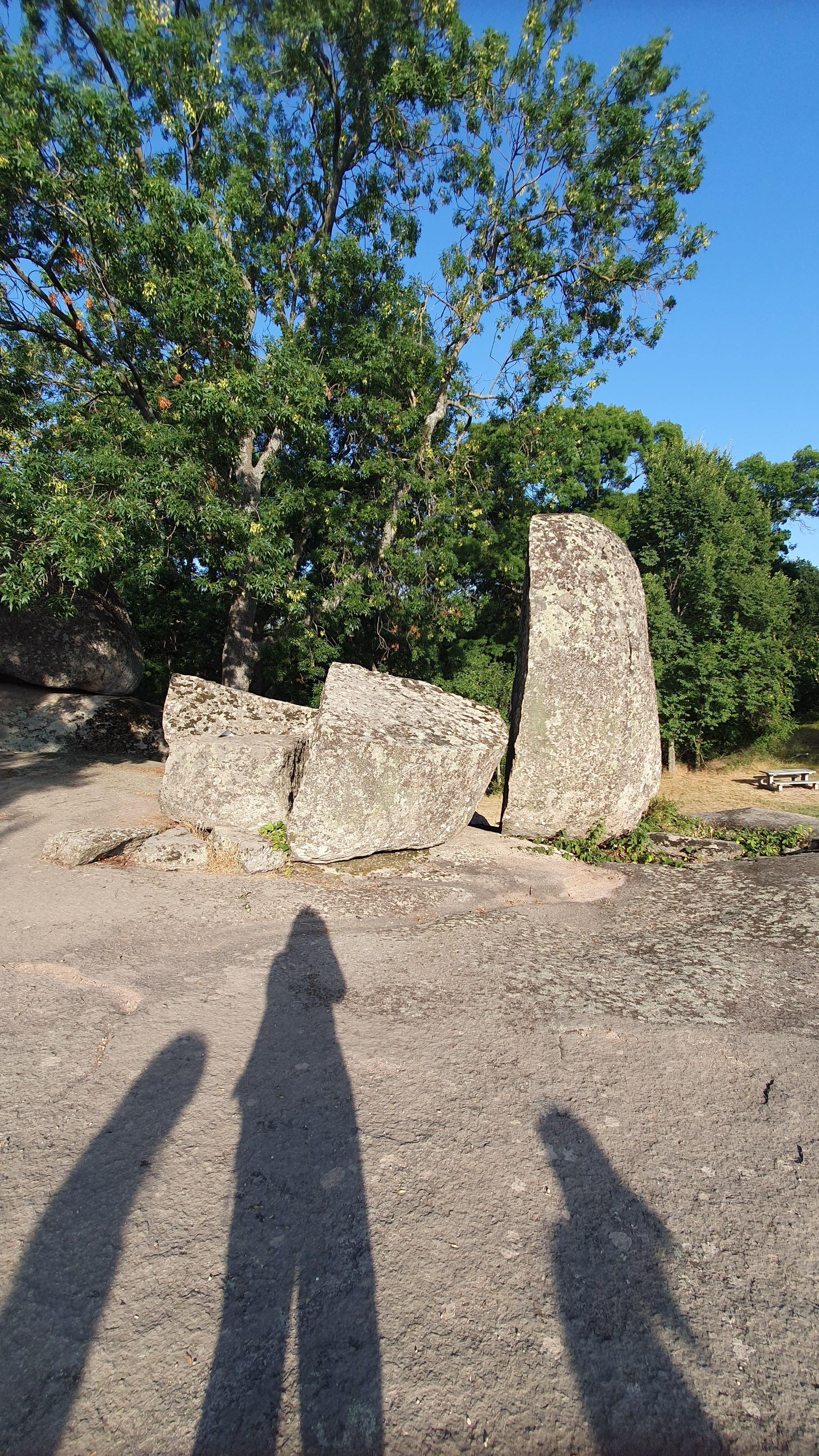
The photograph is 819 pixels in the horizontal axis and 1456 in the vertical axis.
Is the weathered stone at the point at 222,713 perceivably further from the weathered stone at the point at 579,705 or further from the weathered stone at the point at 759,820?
the weathered stone at the point at 759,820

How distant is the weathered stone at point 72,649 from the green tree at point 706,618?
A: 37.7 feet

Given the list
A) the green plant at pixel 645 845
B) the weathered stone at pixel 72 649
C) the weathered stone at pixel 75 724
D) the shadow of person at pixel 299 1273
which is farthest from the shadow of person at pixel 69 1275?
the weathered stone at pixel 72 649

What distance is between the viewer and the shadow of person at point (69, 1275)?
170 centimetres

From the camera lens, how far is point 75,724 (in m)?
11.0

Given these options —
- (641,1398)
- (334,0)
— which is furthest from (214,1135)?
(334,0)

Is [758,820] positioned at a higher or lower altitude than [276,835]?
higher

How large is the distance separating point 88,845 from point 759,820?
653cm

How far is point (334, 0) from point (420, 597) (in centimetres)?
1004

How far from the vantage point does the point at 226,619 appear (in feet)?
47.8

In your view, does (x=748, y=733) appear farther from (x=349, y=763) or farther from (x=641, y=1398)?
(x=641, y=1398)

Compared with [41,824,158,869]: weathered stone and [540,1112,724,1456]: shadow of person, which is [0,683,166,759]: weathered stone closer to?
[41,824,158,869]: weathered stone

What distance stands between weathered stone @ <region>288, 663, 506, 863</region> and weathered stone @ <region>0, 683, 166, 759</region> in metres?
6.17

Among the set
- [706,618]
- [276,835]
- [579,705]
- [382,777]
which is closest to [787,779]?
[706,618]

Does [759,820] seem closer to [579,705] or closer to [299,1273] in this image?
[579,705]
